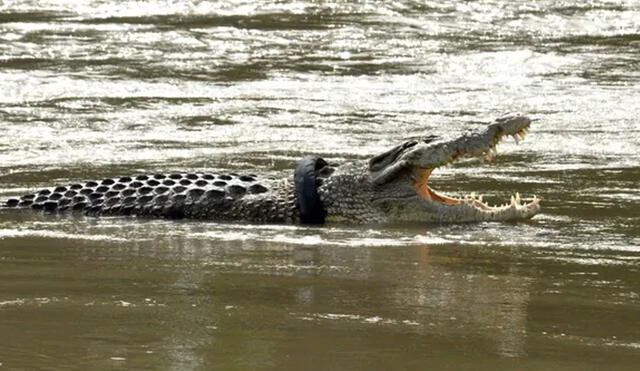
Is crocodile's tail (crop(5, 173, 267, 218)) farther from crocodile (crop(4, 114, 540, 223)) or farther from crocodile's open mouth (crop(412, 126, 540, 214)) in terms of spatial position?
crocodile's open mouth (crop(412, 126, 540, 214))

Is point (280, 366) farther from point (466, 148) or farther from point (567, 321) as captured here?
point (466, 148)

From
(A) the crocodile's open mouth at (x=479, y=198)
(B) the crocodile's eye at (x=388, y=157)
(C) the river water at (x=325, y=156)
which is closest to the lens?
(C) the river water at (x=325, y=156)

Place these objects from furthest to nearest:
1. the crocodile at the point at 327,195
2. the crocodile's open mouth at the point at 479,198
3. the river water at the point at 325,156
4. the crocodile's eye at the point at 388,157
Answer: the crocodile's eye at the point at 388,157, the crocodile at the point at 327,195, the crocodile's open mouth at the point at 479,198, the river water at the point at 325,156

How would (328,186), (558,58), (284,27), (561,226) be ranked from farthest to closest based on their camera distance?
1. (284,27)
2. (558,58)
3. (328,186)
4. (561,226)

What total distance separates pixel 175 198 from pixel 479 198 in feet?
5.60

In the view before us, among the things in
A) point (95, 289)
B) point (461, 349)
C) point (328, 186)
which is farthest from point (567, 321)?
point (328, 186)

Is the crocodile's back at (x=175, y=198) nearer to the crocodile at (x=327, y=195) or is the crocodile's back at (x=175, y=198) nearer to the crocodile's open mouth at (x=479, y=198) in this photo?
the crocodile at (x=327, y=195)

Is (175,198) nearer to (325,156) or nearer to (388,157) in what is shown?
(388,157)

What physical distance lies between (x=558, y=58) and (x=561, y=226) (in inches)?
283

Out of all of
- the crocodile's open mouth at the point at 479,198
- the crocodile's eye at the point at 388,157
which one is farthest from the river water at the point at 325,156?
the crocodile's eye at the point at 388,157

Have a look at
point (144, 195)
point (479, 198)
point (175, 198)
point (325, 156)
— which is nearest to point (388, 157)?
point (479, 198)

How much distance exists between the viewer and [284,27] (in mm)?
16656

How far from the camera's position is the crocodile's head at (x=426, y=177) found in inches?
314

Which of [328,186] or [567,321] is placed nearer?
[567,321]
